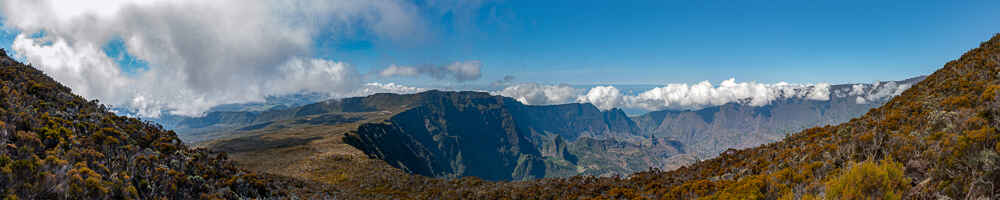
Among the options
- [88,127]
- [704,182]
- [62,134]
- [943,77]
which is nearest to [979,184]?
[704,182]

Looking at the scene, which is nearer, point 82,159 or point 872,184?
point 872,184

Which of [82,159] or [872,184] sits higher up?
[82,159]

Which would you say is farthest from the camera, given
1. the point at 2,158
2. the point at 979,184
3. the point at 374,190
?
the point at 374,190

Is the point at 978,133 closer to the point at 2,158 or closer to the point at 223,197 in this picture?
the point at 2,158

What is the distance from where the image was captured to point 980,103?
48.4 ft

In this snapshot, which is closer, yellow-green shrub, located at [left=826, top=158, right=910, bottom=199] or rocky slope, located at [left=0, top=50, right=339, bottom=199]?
yellow-green shrub, located at [left=826, top=158, right=910, bottom=199]

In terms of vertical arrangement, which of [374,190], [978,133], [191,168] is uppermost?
[978,133]

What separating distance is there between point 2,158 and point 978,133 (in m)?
29.1

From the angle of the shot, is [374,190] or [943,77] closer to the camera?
[943,77]

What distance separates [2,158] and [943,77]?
155 feet

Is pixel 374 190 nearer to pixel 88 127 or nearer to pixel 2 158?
pixel 88 127

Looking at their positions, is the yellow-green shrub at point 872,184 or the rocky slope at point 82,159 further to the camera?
the rocky slope at point 82,159

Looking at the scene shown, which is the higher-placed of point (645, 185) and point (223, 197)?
point (223, 197)

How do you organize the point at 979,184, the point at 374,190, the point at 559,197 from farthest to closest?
the point at 374,190, the point at 559,197, the point at 979,184
